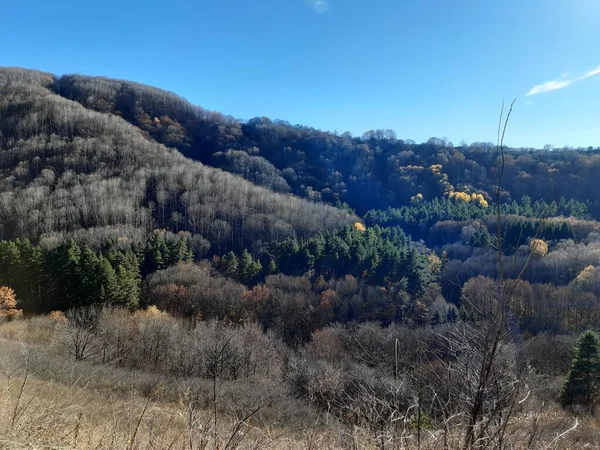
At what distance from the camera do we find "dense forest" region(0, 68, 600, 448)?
125 inches

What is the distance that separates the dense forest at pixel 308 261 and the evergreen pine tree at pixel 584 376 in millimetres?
102

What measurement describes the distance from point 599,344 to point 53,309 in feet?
119

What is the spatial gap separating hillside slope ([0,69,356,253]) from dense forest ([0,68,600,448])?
1.26 feet

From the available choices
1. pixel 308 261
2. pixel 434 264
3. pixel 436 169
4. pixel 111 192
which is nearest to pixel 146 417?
pixel 308 261

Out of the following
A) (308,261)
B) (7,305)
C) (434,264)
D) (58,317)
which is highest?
(308,261)

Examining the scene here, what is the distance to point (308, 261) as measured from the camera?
4181 cm

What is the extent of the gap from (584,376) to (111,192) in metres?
60.3

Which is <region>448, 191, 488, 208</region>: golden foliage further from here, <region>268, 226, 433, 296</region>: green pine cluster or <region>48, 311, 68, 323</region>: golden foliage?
<region>48, 311, 68, 323</region>: golden foliage

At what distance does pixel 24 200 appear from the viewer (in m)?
52.7

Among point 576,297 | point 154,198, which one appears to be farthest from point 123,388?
point 154,198

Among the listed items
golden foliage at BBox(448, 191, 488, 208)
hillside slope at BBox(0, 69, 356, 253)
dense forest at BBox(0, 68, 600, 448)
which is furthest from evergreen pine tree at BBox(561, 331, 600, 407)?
golden foliage at BBox(448, 191, 488, 208)

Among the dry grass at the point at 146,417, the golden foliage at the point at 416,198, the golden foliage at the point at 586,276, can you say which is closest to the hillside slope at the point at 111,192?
the dry grass at the point at 146,417

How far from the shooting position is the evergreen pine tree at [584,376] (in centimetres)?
1719

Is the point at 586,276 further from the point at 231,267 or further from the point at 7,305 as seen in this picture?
the point at 7,305
